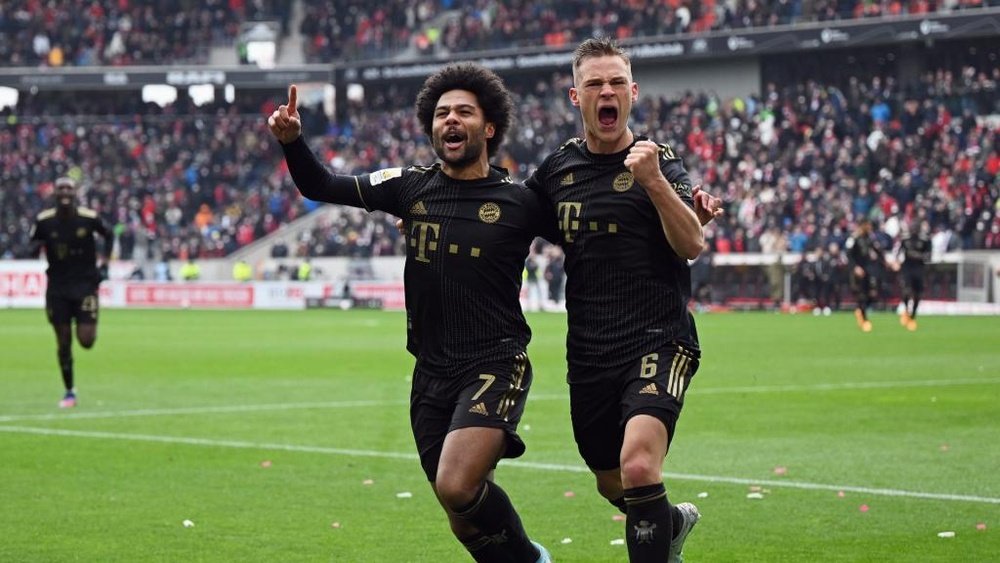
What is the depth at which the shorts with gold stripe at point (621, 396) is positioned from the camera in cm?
643

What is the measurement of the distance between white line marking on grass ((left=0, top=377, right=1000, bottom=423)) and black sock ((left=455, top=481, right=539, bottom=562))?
9619 millimetres

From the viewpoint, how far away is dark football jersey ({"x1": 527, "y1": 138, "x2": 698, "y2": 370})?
21.6ft

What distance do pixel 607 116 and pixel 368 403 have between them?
10.4m

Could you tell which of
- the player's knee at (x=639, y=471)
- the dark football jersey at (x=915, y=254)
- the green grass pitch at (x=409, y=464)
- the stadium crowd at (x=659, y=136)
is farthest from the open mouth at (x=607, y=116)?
the stadium crowd at (x=659, y=136)

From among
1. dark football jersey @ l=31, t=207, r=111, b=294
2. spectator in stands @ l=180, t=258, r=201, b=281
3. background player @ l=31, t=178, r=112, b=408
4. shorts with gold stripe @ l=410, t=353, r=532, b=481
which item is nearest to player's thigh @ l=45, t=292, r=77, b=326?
→ background player @ l=31, t=178, r=112, b=408

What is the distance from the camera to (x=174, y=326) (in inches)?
1374

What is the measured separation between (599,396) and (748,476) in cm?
446

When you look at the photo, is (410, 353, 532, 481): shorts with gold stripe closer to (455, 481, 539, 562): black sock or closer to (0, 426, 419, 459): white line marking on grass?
(455, 481, 539, 562): black sock

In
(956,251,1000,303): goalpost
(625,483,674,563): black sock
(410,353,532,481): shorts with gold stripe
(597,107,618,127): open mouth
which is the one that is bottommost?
(956,251,1000,303): goalpost

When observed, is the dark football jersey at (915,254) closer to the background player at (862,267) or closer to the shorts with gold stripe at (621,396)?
the background player at (862,267)

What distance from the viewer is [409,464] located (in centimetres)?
1177

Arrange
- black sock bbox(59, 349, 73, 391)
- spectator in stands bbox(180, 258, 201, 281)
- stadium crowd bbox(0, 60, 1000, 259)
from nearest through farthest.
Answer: black sock bbox(59, 349, 73, 391) → stadium crowd bbox(0, 60, 1000, 259) → spectator in stands bbox(180, 258, 201, 281)

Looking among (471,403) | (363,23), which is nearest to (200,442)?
(471,403)

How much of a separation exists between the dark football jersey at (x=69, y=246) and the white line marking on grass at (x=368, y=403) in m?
1.47
